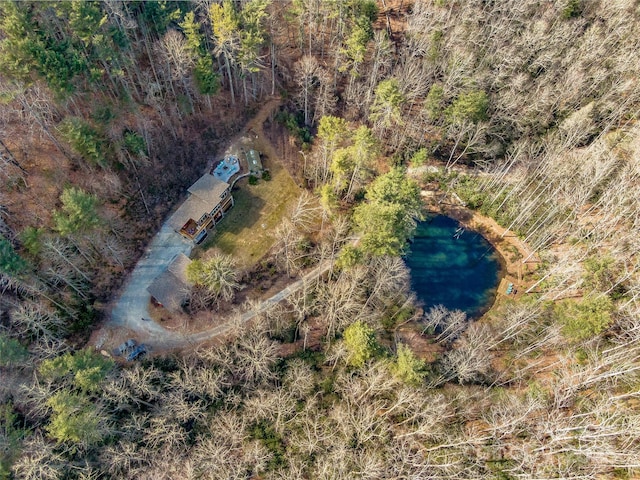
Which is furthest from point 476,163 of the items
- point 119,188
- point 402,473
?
point 119,188

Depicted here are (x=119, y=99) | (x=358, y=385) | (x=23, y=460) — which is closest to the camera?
(x=23, y=460)

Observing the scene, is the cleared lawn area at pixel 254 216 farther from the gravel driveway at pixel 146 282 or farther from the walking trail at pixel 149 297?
the walking trail at pixel 149 297

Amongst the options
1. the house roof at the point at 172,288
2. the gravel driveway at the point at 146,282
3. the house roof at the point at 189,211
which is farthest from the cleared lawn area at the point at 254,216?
the house roof at the point at 172,288

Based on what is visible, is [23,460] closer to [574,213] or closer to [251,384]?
[251,384]

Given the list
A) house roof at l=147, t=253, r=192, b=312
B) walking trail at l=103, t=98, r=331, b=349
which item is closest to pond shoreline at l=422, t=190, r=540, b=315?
walking trail at l=103, t=98, r=331, b=349

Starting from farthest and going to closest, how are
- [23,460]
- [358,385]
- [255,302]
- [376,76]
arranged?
[376,76] → [255,302] → [358,385] → [23,460]

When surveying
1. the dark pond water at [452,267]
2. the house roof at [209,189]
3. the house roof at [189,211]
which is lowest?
the dark pond water at [452,267]
